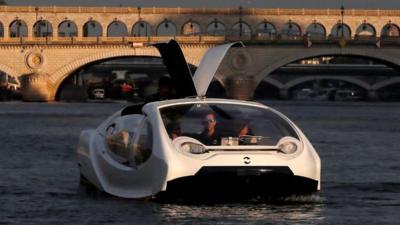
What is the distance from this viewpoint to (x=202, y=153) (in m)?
20.5

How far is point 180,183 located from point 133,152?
1539mm

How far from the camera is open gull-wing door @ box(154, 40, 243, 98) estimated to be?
23.4m

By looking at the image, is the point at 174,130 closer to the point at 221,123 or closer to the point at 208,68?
the point at 221,123

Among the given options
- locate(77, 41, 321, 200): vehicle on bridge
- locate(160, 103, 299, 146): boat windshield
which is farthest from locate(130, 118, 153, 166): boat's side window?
locate(160, 103, 299, 146): boat windshield

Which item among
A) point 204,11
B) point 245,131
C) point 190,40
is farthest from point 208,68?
point 204,11

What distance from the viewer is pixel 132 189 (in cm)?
2145

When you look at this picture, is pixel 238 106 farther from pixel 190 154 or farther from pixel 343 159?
pixel 343 159

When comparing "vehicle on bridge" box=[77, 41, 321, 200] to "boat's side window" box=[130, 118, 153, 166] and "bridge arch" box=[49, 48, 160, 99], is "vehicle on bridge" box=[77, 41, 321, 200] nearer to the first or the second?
"boat's side window" box=[130, 118, 153, 166]

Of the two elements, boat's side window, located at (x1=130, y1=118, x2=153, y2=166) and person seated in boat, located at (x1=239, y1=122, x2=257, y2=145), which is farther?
person seated in boat, located at (x1=239, y1=122, x2=257, y2=145)

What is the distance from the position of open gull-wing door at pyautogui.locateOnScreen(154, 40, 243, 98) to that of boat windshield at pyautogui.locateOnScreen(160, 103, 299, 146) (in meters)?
0.98

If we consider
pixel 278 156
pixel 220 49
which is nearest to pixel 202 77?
pixel 220 49

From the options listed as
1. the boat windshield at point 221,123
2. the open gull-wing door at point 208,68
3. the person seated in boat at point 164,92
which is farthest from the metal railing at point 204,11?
the boat windshield at point 221,123

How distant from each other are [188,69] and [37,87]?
378 feet

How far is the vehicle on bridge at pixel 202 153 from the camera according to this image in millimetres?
20344
